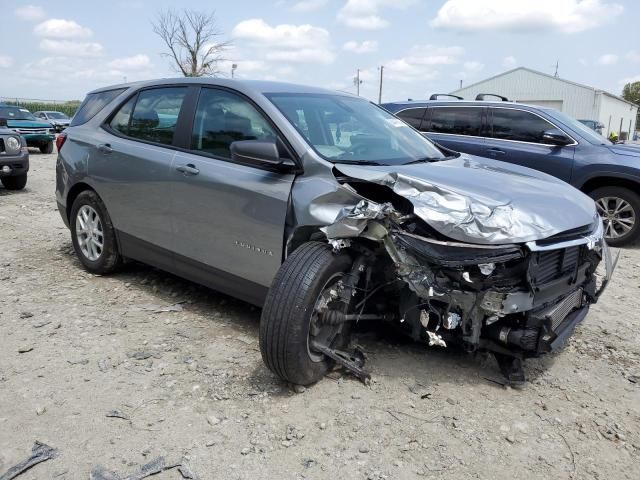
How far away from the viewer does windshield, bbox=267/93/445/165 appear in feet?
11.6

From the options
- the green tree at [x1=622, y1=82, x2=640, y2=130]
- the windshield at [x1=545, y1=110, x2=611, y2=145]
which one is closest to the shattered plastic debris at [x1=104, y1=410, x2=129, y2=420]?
the windshield at [x1=545, y1=110, x2=611, y2=145]

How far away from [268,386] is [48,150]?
17.8 meters

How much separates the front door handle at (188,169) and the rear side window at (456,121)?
4892 millimetres

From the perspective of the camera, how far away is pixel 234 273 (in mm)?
3654

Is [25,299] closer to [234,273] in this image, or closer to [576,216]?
[234,273]

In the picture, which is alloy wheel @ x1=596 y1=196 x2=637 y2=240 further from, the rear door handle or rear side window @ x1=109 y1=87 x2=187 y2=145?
rear side window @ x1=109 y1=87 x2=187 y2=145

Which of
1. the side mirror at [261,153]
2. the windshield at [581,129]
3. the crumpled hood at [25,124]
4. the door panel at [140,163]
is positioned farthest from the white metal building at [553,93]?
the side mirror at [261,153]

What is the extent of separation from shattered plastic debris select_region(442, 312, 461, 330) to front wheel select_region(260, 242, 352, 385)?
608 millimetres

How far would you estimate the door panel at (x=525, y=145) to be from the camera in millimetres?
6992

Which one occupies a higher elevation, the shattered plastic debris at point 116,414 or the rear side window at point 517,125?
the rear side window at point 517,125

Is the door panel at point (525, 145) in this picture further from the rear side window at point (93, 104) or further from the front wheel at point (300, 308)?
the front wheel at point (300, 308)

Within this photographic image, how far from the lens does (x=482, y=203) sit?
288 centimetres

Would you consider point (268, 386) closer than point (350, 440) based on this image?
No

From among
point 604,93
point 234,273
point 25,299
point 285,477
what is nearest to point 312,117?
point 234,273
